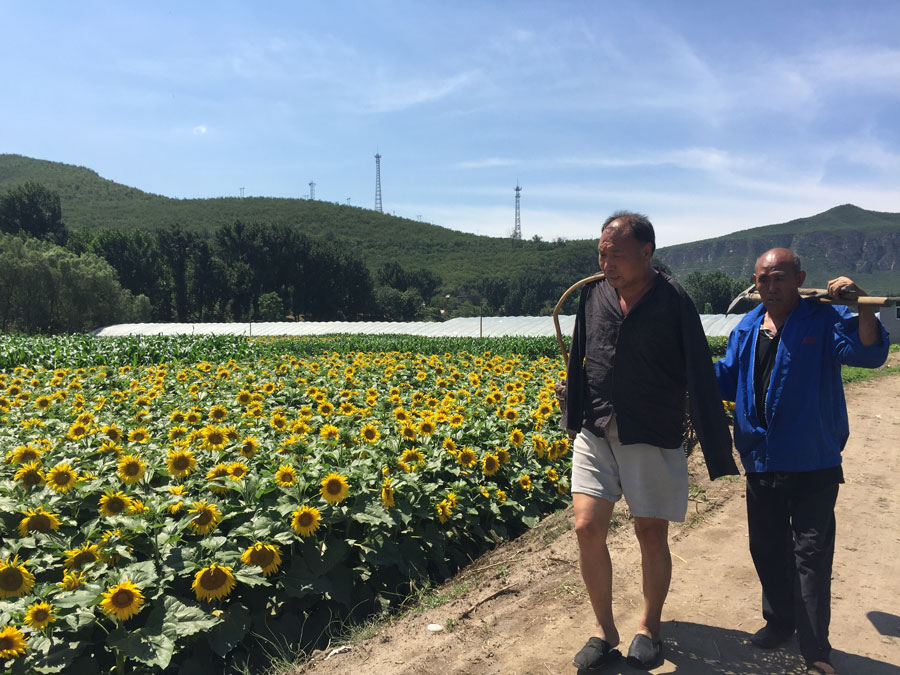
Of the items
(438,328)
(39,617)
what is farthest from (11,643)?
(438,328)

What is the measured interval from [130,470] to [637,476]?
2886mm

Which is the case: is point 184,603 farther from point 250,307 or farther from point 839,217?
point 839,217

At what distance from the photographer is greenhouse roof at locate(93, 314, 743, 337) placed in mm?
32531

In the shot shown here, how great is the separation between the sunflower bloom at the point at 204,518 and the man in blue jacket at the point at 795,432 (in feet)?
8.37

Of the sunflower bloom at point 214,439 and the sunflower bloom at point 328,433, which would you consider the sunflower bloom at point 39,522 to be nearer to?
the sunflower bloom at point 214,439

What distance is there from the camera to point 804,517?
2.91 metres

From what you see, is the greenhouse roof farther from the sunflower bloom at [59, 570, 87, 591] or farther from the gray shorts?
the sunflower bloom at [59, 570, 87, 591]

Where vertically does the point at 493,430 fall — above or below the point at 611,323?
below

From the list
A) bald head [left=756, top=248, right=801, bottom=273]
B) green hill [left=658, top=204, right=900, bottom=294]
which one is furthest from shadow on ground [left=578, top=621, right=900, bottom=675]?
green hill [left=658, top=204, right=900, bottom=294]

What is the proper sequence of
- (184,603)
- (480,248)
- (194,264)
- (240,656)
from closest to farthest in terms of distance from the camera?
(184,603) < (240,656) < (194,264) < (480,248)

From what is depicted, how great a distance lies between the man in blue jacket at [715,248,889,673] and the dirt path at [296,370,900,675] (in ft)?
0.90

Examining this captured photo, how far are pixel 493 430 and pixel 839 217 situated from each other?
629 feet

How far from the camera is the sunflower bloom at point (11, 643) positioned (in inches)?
102

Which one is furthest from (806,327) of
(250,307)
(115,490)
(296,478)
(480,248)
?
(480,248)
